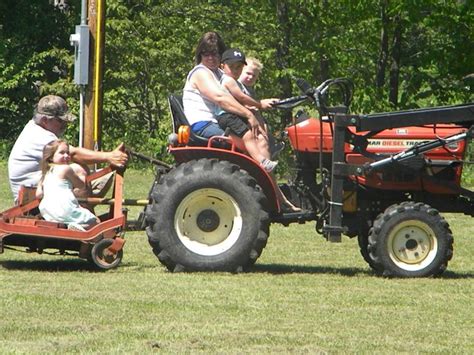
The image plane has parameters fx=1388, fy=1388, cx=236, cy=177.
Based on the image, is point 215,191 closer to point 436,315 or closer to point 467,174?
point 436,315

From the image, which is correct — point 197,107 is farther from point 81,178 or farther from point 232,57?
point 81,178

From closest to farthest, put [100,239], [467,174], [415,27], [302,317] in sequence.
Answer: [302,317], [100,239], [467,174], [415,27]

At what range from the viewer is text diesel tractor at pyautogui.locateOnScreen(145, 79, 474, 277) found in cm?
1130

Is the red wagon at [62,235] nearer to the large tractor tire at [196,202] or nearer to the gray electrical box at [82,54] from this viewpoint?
the large tractor tire at [196,202]

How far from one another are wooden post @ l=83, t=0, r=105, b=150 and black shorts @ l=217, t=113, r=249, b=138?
5135mm

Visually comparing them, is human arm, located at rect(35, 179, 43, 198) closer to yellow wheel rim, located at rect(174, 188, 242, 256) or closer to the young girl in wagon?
the young girl in wagon

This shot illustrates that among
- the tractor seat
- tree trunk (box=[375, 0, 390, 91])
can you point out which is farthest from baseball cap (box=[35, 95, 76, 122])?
tree trunk (box=[375, 0, 390, 91])

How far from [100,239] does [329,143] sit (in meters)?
2.07

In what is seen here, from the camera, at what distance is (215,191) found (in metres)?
11.4

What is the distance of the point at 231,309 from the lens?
9.28 meters

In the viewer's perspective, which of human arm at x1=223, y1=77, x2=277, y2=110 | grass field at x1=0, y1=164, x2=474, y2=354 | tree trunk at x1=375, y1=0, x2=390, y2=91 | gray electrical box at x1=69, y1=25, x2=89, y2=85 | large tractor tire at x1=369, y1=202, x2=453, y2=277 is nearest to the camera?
grass field at x1=0, y1=164, x2=474, y2=354

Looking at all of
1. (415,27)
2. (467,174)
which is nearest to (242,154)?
(467,174)

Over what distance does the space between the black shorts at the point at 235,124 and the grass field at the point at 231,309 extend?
1.18 metres

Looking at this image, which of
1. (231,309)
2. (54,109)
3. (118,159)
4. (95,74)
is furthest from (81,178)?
(95,74)
